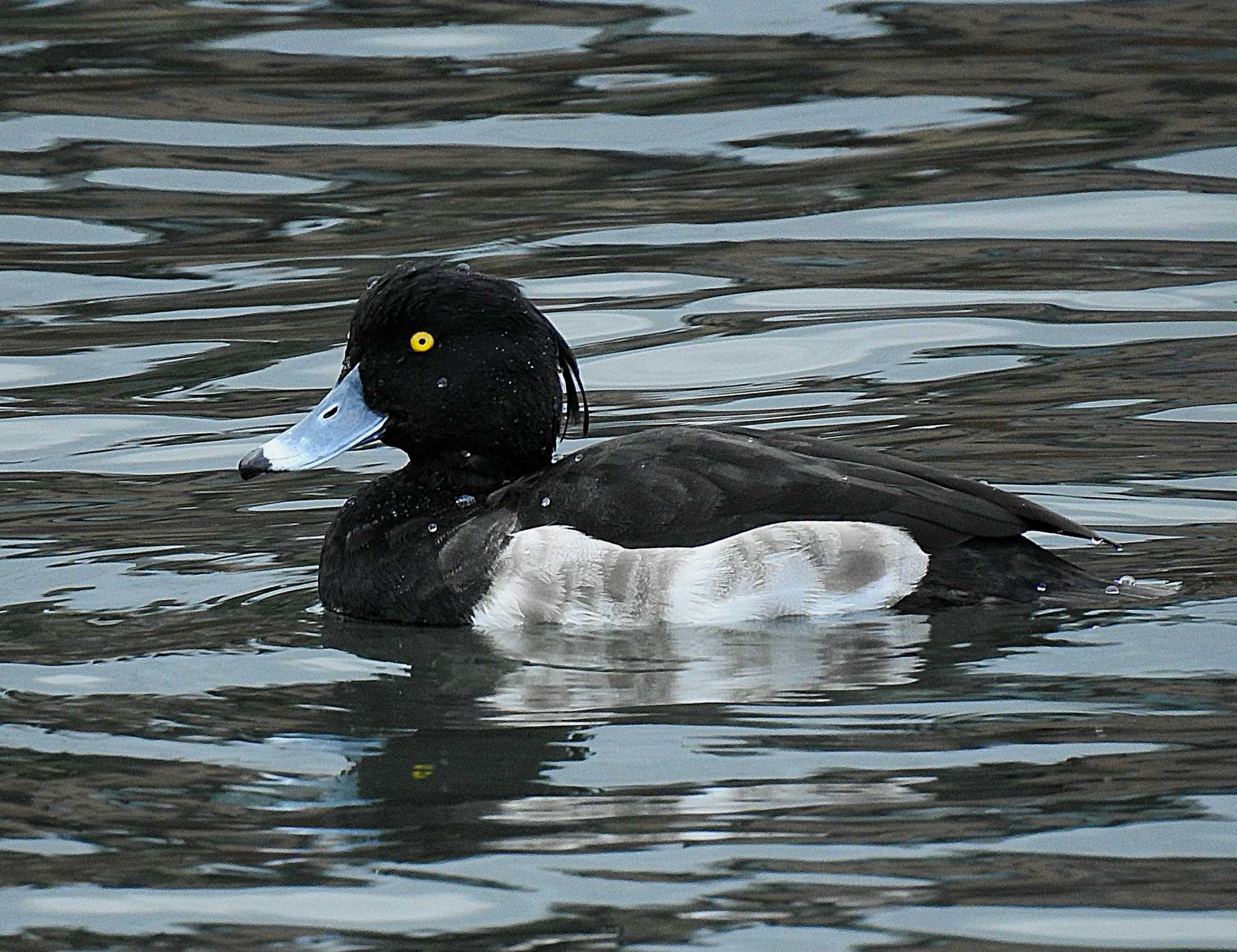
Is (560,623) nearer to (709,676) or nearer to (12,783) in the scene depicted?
(709,676)

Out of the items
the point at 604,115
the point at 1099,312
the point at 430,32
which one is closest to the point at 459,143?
the point at 604,115

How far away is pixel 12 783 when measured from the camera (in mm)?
4836

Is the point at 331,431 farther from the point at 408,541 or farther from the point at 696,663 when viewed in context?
the point at 696,663

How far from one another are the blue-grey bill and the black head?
64 millimetres

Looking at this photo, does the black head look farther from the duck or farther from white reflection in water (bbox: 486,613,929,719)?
white reflection in water (bbox: 486,613,929,719)

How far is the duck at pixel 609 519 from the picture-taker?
586cm

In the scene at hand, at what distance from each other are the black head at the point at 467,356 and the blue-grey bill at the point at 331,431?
0.06m

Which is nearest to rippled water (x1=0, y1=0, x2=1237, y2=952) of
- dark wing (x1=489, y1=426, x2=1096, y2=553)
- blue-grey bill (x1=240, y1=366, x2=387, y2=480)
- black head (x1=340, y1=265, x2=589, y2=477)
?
dark wing (x1=489, y1=426, x2=1096, y2=553)

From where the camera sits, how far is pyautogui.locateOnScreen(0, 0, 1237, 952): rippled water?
4.17 m

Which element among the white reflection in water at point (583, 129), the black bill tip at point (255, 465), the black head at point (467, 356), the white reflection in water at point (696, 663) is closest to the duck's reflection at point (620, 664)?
the white reflection in water at point (696, 663)

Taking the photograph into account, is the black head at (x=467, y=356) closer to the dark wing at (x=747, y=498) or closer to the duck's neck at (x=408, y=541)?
the duck's neck at (x=408, y=541)

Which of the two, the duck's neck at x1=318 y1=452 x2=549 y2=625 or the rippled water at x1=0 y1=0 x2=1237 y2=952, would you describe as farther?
the duck's neck at x1=318 y1=452 x2=549 y2=625

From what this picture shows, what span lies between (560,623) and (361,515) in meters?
0.74

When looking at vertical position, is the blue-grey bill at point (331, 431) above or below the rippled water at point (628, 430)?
above
